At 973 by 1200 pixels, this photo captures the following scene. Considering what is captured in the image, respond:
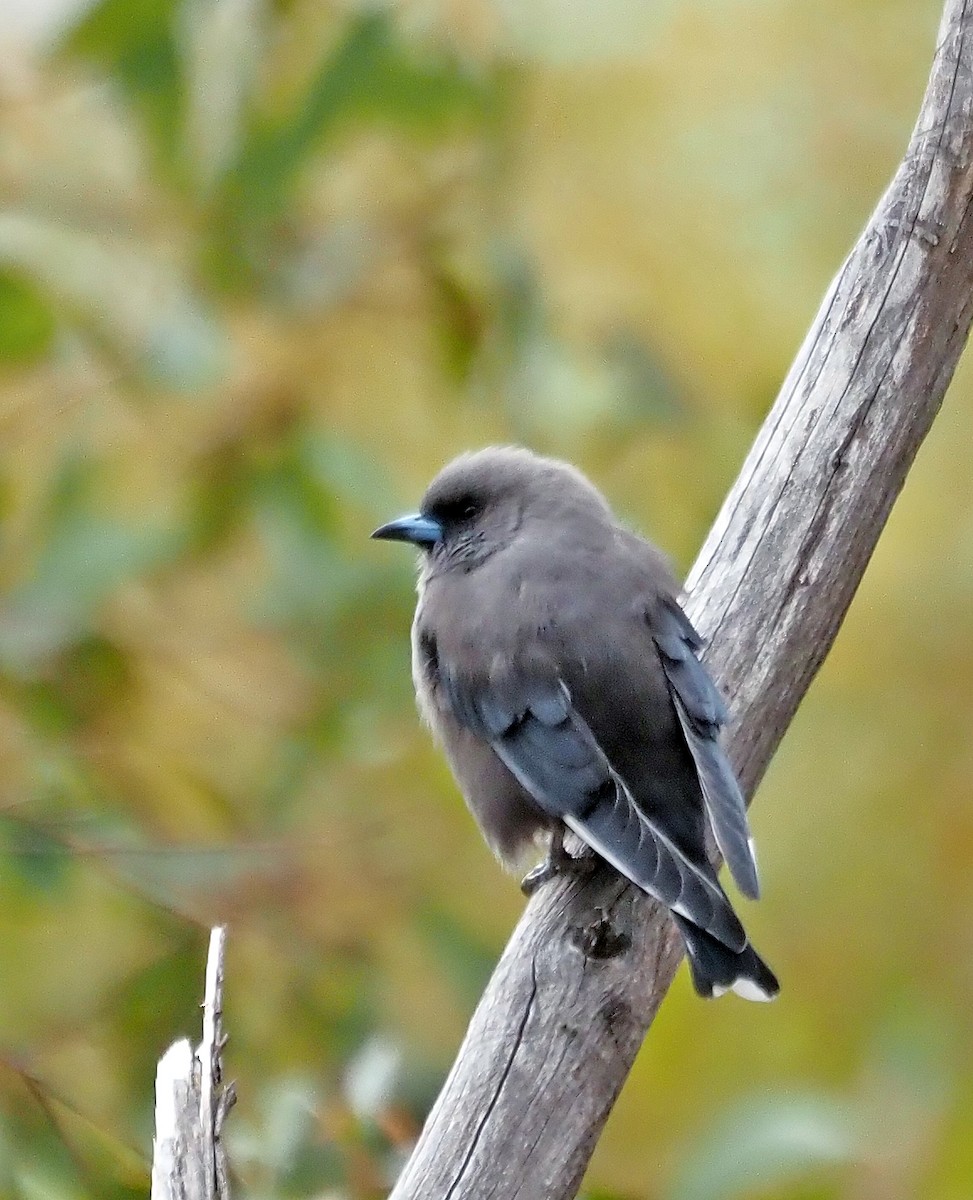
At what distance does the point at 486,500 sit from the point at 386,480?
0.66 m

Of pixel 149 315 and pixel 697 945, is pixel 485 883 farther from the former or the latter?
pixel 697 945

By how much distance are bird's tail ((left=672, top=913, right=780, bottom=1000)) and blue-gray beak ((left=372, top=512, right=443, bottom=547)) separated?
1.31m

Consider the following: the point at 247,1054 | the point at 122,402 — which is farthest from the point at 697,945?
the point at 122,402

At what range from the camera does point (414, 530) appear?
3434 millimetres

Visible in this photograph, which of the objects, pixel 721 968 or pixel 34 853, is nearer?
pixel 721 968

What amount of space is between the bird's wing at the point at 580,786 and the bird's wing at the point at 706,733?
6 cm

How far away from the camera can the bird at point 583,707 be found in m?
2.44

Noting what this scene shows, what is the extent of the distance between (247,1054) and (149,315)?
5.73 feet

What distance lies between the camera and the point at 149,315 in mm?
3633

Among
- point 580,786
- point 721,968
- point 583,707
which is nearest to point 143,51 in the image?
point 583,707

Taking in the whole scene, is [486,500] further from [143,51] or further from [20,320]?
[143,51]

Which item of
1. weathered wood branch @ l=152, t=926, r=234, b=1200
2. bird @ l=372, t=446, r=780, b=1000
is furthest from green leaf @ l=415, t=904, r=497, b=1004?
weathered wood branch @ l=152, t=926, r=234, b=1200

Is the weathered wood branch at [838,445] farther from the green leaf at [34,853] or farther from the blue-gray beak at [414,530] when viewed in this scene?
the green leaf at [34,853]

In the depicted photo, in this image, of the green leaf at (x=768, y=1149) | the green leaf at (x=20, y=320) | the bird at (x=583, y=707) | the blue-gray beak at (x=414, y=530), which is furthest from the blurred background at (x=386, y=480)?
the bird at (x=583, y=707)
